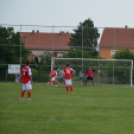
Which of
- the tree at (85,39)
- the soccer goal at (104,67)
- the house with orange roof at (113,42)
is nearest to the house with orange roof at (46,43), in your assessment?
the tree at (85,39)

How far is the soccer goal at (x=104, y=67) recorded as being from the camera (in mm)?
34156

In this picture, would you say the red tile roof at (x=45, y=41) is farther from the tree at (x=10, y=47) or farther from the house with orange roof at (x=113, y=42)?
the house with orange roof at (x=113, y=42)

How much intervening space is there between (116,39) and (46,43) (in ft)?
23.2

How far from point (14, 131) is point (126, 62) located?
28.9 meters

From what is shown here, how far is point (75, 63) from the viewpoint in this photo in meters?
34.4

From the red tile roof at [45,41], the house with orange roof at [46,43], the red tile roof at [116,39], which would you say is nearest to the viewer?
the house with orange roof at [46,43]

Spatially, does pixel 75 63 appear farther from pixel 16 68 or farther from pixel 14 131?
pixel 14 131

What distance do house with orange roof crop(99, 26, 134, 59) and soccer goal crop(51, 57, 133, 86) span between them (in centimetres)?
121

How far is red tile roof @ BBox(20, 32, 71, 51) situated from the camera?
3500cm

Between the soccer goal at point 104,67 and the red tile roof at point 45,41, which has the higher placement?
the red tile roof at point 45,41

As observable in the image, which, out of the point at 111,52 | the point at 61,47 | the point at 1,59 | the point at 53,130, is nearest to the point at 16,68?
the point at 1,59

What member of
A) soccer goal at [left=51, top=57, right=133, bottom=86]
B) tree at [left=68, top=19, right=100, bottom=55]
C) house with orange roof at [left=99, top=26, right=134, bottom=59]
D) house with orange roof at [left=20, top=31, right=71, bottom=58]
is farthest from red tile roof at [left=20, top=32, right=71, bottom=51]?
house with orange roof at [left=99, top=26, right=134, bottom=59]

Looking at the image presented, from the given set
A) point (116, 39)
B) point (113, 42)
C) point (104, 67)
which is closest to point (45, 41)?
point (104, 67)

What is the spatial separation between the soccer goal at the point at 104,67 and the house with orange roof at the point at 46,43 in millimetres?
1151
